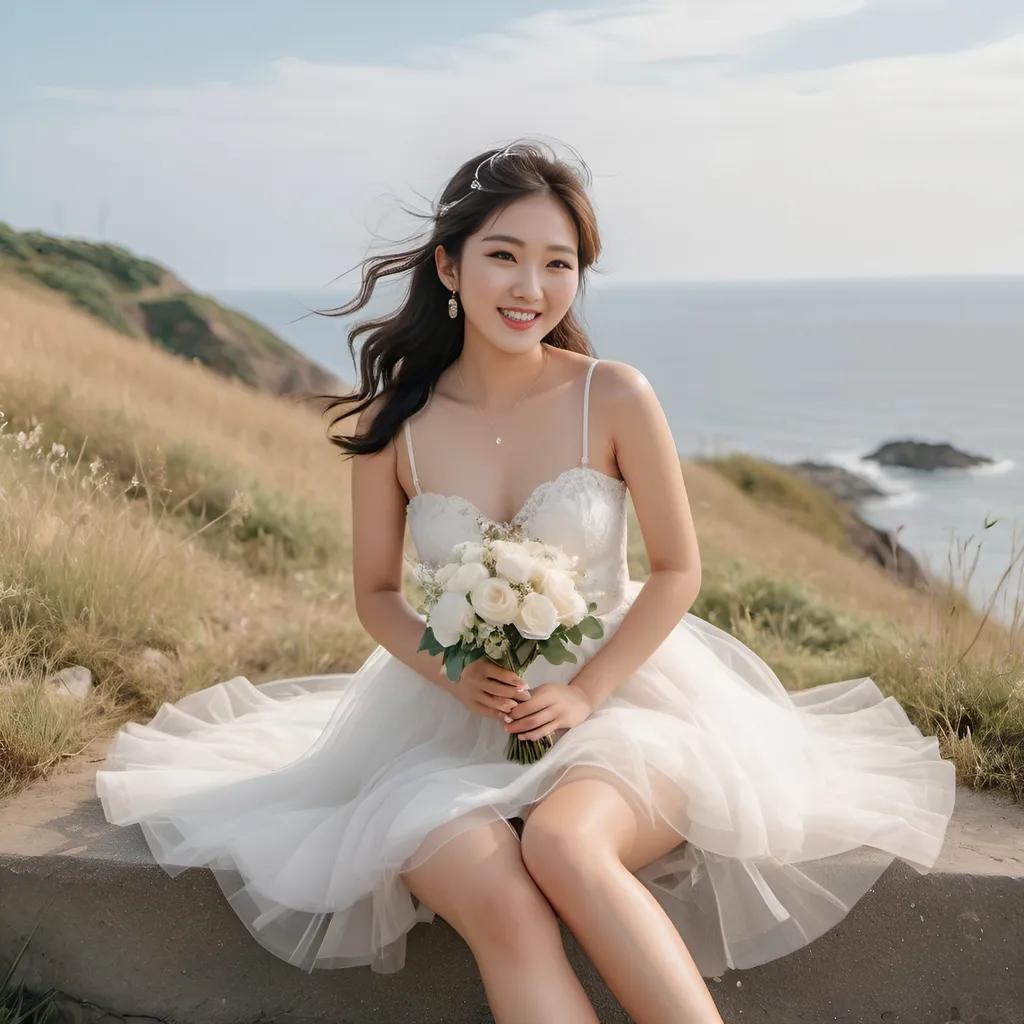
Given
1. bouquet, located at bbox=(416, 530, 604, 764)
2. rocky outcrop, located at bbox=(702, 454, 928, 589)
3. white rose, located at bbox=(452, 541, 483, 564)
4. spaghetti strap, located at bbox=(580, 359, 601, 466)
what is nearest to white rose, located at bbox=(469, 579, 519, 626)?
bouquet, located at bbox=(416, 530, 604, 764)

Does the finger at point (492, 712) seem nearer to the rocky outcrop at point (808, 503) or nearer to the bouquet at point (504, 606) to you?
the bouquet at point (504, 606)

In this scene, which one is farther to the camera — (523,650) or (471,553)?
(523,650)

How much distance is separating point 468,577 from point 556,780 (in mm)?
633

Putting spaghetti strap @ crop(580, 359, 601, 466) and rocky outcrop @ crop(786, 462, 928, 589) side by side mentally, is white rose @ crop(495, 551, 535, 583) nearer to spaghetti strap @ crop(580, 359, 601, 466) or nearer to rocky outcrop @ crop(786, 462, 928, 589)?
spaghetti strap @ crop(580, 359, 601, 466)

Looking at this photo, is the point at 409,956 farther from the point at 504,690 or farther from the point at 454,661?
the point at 454,661

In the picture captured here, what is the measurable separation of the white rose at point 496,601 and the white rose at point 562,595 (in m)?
0.09

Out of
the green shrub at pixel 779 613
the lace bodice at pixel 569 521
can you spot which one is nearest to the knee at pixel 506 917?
the lace bodice at pixel 569 521

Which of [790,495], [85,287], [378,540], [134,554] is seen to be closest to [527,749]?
[378,540]

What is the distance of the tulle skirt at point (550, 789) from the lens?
2832 millimetres

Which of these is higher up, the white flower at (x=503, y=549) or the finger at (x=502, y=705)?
the white flower at (x=503, y=549)

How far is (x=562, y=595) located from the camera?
8.50 ft

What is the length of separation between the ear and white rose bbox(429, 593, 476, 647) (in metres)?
1.24

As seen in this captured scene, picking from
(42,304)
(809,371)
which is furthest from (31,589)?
(809,371)

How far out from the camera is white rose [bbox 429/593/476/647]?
8.54 feet
